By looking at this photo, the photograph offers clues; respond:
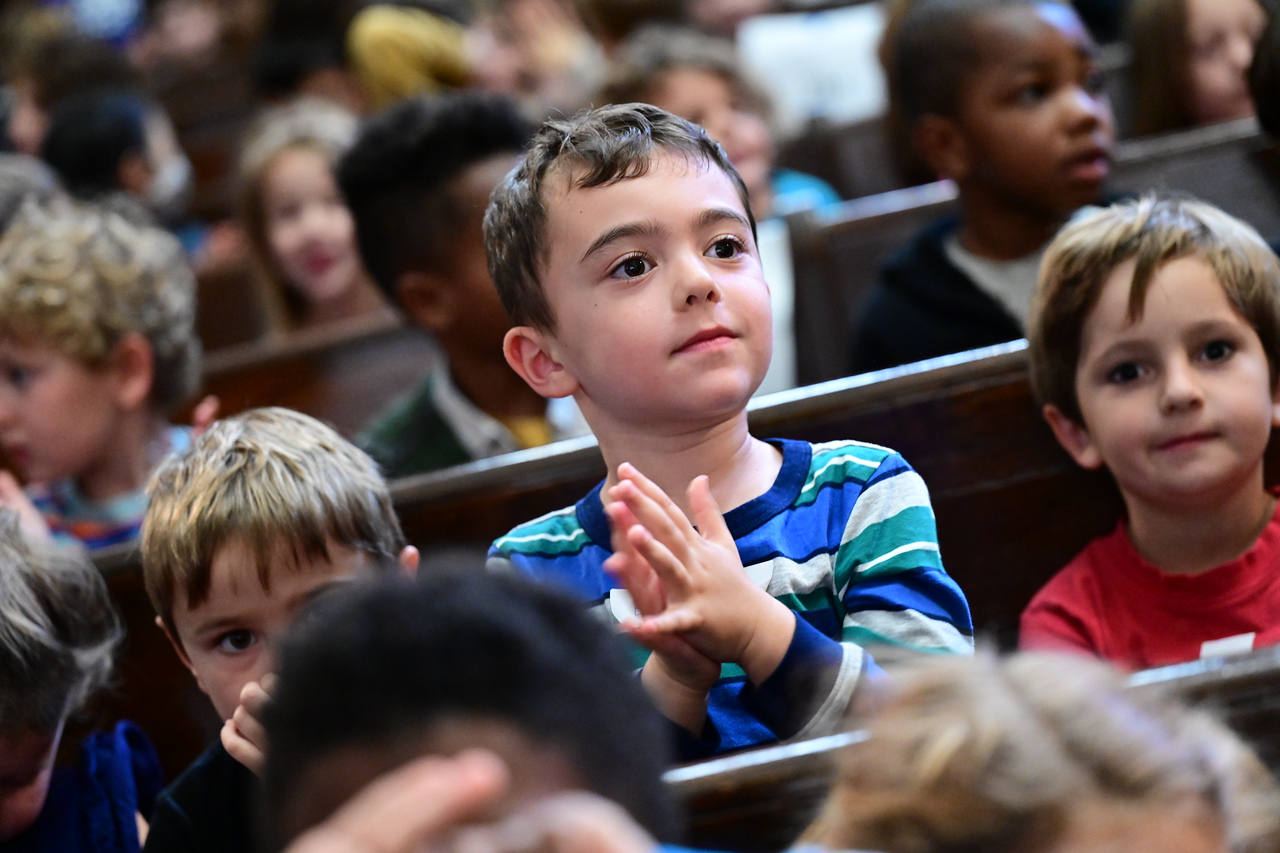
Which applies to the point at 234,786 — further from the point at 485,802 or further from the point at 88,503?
the point at 88,503

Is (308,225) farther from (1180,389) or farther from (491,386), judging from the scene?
(1180,389)

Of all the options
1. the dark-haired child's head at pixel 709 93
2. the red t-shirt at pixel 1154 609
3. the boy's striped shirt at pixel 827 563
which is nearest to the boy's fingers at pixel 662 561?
the boy's striped shirt at pixel 827 563

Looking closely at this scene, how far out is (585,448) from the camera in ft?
5.67

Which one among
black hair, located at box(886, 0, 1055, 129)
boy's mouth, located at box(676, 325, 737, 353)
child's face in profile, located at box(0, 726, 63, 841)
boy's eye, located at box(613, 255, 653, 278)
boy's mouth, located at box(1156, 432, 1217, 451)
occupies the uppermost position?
black hair, located at box(886, 0, 1055, 129)

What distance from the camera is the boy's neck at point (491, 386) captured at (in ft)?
8.00

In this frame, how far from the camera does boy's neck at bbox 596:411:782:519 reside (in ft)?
4.57

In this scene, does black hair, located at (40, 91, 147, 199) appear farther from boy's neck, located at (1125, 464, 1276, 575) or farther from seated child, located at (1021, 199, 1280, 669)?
boy's neck, located at (1125, 464, 1276, 575)

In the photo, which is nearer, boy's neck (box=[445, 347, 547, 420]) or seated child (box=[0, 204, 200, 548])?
seated child (box=[0, 204, 200, 548])

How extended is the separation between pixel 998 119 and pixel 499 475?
1.24 meters

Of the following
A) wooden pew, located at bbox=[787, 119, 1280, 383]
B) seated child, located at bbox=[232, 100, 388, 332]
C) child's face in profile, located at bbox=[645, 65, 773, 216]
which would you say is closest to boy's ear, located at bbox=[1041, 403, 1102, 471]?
wooden pew, located at bbox=[787, 119, 1280, 383]

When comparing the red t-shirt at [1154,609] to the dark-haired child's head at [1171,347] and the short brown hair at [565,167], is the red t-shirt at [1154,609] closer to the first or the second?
the dark-haired child's head at [1171,347]

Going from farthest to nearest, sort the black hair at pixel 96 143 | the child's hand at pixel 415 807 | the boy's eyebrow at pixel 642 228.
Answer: the black hair at pixel 96 143 < the boy's eyebrow at pixel 642 228 < the child's hand at pixel 415 807

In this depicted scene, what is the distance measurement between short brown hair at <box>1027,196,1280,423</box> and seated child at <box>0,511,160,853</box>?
4.04 ft

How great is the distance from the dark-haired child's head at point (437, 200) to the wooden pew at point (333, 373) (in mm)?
291
